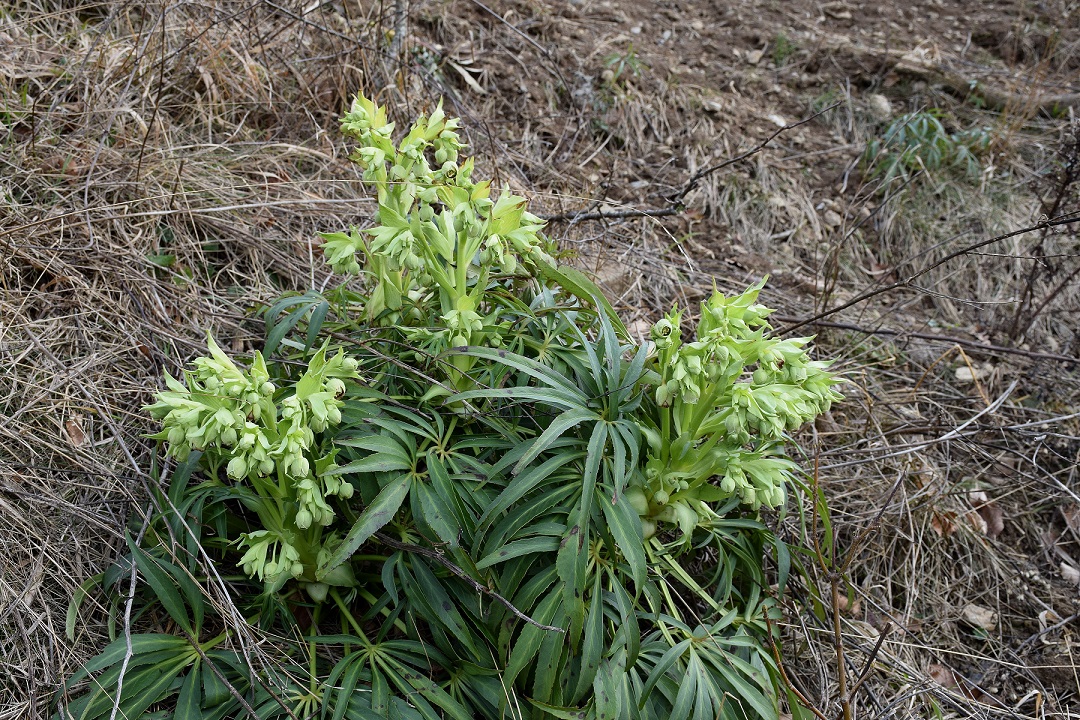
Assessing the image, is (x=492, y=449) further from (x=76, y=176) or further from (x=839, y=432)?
(x=76, y=176)

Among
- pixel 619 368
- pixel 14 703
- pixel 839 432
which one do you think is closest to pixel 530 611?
pixel 619 368

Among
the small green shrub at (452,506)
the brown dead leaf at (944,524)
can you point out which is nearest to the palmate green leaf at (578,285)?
the small green shrub at (452,506)

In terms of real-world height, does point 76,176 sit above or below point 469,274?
below

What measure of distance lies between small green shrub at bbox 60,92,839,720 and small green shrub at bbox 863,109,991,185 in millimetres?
2257

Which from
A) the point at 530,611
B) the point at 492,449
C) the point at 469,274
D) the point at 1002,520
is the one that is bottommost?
the point at 1002,520

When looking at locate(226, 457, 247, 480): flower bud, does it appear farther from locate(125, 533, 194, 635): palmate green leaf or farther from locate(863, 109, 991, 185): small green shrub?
locate(863, 109, 991, 185): small green shrub

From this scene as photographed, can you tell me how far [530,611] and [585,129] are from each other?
2.45 meters

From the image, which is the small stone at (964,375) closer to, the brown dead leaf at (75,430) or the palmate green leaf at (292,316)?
the palmate green leaf at (292,316)

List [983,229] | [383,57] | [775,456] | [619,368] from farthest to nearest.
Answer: [983,229]
[383,57]
[775,456]
[619,368]

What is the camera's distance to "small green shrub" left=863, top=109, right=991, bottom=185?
348cm

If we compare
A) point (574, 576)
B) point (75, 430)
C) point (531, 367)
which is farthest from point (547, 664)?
point (75, 430)

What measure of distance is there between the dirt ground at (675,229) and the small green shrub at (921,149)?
4 centimetres

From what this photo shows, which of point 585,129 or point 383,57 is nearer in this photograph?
point 383,57

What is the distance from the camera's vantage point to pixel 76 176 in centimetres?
243
